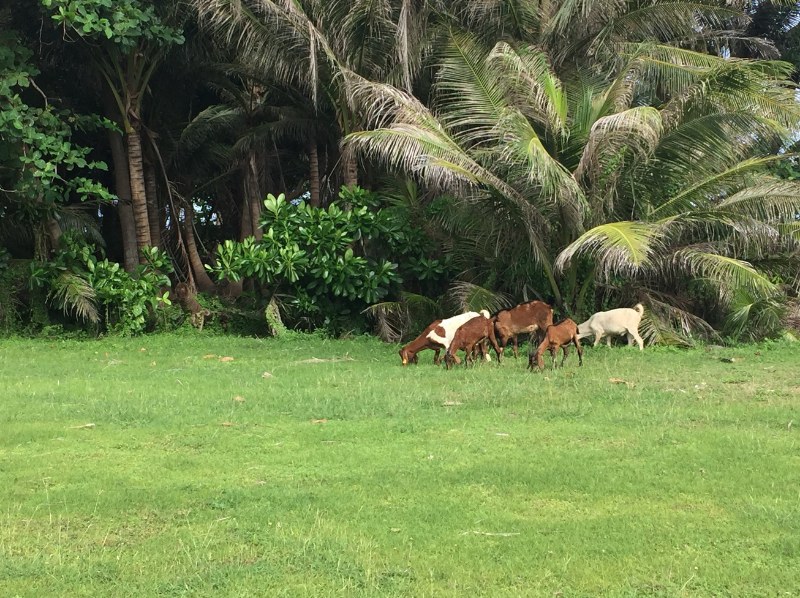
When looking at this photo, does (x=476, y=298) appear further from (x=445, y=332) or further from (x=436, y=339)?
(x=436, y=339)

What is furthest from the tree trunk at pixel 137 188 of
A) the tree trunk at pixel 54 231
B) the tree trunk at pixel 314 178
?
the tree trunk at pixel 314 178

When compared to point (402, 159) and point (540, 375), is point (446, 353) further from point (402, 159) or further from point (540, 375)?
point (402, 159)

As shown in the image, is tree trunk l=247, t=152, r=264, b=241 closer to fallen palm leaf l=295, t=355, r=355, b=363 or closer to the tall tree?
the tall tree

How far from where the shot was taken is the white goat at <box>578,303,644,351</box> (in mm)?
12461

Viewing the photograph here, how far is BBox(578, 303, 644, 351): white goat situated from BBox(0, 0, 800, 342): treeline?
2.23 feet

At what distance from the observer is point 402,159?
12.9 metres

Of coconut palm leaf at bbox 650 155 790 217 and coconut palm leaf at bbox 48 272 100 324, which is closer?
coconut palm leaf at bbox 650 155 790 217

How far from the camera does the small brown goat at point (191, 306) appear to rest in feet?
54.6

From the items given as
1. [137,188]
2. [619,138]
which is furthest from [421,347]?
[137,188]

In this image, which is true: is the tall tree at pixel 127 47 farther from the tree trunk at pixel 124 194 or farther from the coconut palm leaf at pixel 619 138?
the coconut palm leaf at pixel 619 138

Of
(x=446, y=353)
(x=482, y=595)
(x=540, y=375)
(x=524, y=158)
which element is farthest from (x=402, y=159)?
(x=482, y=595)

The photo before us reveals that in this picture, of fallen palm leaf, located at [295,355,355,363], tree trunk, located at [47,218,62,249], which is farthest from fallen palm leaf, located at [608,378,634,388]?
tree trunk, located at [47,218,62,249]

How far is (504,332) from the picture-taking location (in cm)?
1120

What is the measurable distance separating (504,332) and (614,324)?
88.3 inches
